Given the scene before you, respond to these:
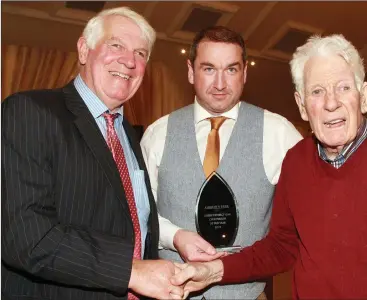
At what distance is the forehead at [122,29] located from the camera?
1706mm

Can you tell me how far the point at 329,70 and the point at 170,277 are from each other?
85cm

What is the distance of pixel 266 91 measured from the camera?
211 inches

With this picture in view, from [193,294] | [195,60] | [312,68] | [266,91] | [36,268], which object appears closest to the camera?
[36,268]

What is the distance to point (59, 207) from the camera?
1386 mm

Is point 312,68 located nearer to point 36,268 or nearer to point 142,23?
point 142,23

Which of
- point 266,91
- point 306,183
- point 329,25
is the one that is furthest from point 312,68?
point 266,91

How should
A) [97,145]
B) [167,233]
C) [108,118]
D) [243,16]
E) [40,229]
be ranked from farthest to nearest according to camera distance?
[243,16] → [167,233] → [108,118] → [97,145] → [40,229]

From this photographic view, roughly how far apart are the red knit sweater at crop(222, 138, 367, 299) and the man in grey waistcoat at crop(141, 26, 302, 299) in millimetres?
180

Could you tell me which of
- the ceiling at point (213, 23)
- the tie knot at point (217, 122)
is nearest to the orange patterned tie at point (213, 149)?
the tie knot at point (217, 122)

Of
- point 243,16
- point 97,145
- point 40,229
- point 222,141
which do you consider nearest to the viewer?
point 40,229

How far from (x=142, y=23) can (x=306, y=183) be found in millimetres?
843

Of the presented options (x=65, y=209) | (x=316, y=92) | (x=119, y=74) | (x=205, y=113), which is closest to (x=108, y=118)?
(x=119, y=74)

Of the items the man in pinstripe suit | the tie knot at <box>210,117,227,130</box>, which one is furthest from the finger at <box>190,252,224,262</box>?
the tie knot at <box>210,117,227,130</box>

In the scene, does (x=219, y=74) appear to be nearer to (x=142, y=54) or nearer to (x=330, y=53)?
(x=142, y=54)
